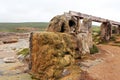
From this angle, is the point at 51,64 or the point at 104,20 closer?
the point at 51,64

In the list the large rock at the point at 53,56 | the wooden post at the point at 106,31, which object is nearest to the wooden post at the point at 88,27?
the large rock at the point at 53,56

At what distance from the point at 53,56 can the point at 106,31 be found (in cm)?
1961

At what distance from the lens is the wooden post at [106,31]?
4341cm

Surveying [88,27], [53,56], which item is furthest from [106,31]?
[53,56]

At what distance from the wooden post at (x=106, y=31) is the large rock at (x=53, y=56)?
1544 cm

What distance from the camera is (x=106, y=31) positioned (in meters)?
43.9

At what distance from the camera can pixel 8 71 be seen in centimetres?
3175

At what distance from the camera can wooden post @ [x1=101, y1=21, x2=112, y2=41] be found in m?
43.4

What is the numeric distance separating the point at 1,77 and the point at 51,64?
21.1 feet

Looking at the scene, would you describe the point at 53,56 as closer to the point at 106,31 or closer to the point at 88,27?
the point at 88,27

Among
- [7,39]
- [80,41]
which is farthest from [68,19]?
[7,39]

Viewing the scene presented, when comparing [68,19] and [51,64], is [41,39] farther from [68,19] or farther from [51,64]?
[68,19]

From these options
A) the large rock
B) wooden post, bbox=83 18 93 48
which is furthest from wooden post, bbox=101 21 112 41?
the large rock

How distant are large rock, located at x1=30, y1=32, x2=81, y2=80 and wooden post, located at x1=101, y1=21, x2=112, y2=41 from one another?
50.6 ft
